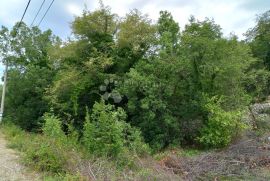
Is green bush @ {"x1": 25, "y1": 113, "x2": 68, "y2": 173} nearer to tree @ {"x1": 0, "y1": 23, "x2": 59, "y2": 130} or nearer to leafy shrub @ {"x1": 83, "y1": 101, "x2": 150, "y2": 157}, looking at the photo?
leafy shrub @ {"x1": 83, "y1": 101, "x2": 150, "y2": 157}

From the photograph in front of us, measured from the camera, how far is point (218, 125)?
36.0 feet

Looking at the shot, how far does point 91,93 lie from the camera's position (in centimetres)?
1367

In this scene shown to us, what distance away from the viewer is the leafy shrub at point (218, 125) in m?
10.8

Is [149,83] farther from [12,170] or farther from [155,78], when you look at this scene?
[12,170]

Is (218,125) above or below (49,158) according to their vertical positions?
above

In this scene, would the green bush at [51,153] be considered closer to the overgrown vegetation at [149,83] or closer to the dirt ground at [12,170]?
the overgrown vegetation at [149,83]

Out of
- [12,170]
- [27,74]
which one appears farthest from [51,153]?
[27,74]

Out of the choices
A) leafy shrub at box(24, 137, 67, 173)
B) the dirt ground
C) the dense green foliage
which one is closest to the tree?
the dense green foliage

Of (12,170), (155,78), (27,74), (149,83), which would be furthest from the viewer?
(27,74)

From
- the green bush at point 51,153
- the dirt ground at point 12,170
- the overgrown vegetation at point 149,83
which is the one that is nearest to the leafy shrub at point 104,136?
the overgrown vegetation at point 149,83

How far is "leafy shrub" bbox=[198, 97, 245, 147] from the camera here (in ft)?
35.4

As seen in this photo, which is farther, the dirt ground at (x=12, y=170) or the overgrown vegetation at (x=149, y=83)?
the overgrown vegetation at (x=149, y=83)

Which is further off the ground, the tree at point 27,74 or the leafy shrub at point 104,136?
the tree at point 27,74

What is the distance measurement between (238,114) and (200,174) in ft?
12.9
